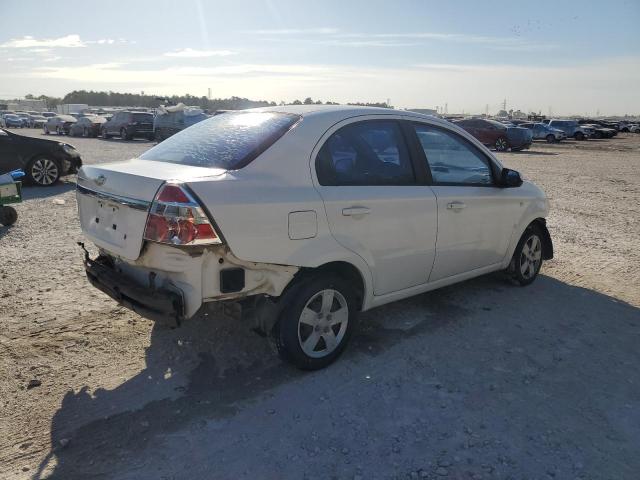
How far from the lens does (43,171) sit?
11219mm

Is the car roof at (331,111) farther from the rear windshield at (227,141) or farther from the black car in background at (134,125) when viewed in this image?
the black car in background at (134,125)

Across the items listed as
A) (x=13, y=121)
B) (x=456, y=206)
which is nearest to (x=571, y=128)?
(x=456, y=206)

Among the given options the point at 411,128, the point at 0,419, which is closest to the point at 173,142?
the point at 411,128

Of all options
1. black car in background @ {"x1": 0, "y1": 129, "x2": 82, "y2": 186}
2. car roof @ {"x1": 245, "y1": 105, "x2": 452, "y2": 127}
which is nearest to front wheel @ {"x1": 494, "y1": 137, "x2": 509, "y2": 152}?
black car in background @ {"x1": 0, "y1": 129, "x2": 82, "y2": 186}

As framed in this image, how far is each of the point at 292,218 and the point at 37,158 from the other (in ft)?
32.7

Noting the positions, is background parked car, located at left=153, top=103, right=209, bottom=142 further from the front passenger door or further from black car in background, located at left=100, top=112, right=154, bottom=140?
the front passenger door

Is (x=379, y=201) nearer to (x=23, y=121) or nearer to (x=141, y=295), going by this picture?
Result: (x=141, y=295)

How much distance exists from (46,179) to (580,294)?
10701 mm

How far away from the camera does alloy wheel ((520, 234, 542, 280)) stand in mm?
5379

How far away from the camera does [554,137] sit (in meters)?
37.6

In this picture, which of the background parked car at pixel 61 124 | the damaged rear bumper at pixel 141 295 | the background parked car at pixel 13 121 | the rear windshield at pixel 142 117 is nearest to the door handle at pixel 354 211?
the damaged rear bumper at pixel 141 295

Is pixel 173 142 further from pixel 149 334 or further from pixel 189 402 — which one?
pixel 189 402

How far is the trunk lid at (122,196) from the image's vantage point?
10.3 ft

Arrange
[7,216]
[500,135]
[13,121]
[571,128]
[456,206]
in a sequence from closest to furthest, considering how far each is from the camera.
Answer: [456,206] < [7,216] < [500,135] < [571,128] < [13,121]
